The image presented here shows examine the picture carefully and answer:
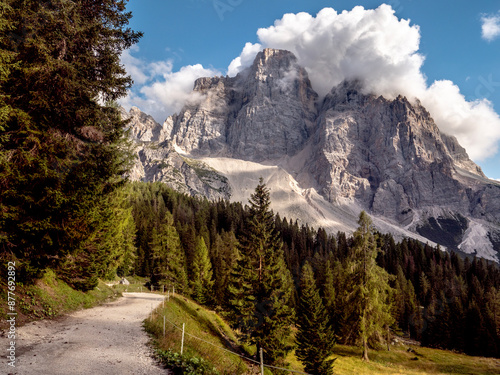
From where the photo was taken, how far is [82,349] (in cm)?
1045

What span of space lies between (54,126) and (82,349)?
9.68 meters

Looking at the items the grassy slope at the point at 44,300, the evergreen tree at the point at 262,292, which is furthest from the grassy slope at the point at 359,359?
the grassy slope at the point at 44,300

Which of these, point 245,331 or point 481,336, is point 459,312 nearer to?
point 481,336

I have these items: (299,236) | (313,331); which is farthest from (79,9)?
(299,236)

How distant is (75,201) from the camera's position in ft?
38.3

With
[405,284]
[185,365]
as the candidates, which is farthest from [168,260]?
[405,284]

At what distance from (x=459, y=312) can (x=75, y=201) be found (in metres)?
75.3

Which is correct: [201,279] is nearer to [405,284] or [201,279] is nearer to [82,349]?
[82,349]

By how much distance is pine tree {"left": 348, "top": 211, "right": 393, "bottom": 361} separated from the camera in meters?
30.1

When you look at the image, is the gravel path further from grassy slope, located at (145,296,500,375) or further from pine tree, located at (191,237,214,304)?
pine tree, located at (191,237,214,304)

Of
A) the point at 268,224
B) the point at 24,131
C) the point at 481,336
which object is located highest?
the point at 24,131

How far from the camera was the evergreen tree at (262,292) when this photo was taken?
21922 mm

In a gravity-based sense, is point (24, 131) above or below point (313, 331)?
above

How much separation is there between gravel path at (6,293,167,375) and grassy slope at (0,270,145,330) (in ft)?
2.31
